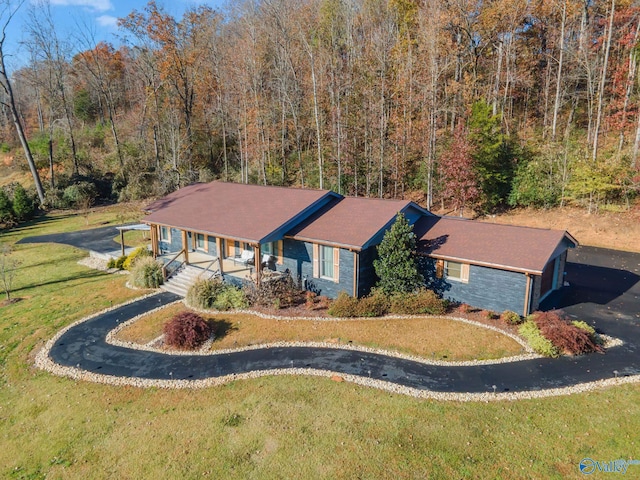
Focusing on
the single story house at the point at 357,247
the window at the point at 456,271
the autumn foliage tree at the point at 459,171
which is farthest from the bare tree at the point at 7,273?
the autumn foliage tree at the point at 459,171

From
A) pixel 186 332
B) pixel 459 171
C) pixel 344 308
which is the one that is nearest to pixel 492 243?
pixel 344 308

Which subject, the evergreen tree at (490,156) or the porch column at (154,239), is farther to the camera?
the evergreen tree at (490,156)

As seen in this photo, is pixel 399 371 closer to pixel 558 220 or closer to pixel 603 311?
pixel 603 311

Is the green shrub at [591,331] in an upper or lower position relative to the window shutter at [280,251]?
lower

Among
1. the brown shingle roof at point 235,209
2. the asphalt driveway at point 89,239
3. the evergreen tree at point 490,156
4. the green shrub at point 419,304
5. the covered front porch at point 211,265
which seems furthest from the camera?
the evergreen tree at point 490,156

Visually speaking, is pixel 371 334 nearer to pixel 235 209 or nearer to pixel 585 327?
pixel 585 327

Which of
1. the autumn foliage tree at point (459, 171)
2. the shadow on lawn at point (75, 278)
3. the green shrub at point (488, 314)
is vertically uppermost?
the autumn foliage tree at point (459, 171)

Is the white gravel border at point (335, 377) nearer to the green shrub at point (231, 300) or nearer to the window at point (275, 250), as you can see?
the green shrub at point (231, 300)

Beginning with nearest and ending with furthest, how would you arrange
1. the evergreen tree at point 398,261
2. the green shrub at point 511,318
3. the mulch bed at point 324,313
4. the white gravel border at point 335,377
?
the white gravel border at point 335,377 → the green shrub at point 511,318 → the mulch bed at point 324,313 → the evergreen tree at point 398,261
